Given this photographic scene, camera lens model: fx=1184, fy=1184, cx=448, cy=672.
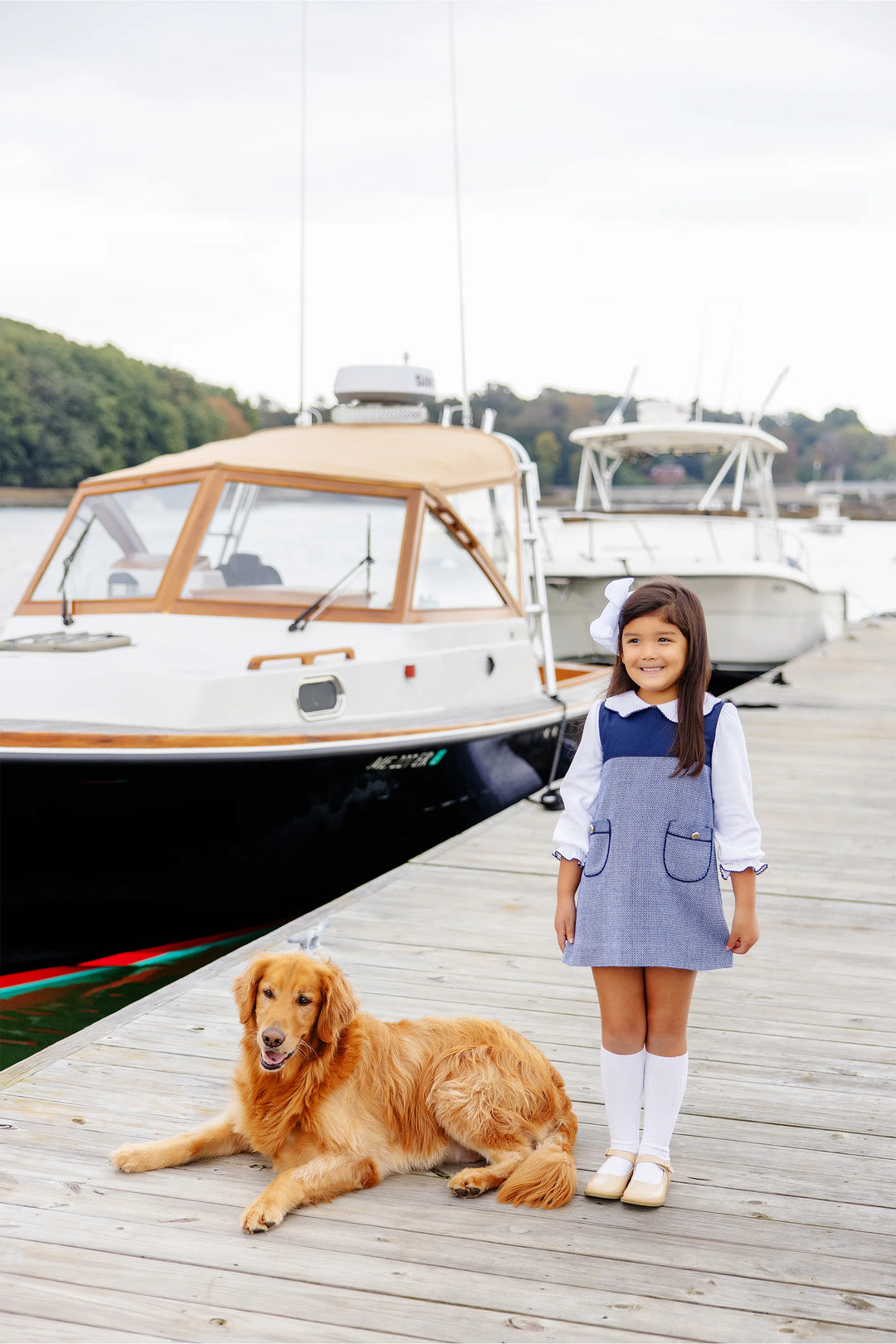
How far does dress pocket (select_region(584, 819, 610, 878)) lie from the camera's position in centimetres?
258

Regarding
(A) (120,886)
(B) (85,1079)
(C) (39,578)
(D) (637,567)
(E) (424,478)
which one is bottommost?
(B) (85,1079)

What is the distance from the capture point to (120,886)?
17.2 feet

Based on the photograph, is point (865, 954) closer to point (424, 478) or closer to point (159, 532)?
point (424, 478)

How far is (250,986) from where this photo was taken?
2.59 meters

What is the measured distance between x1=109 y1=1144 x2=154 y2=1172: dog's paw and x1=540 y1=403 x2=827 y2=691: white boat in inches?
419

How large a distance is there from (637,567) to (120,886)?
944 centimetres

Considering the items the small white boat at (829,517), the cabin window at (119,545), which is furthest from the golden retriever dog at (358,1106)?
the small white boat at (829,517)

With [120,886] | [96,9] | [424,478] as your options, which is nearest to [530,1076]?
[120,886]

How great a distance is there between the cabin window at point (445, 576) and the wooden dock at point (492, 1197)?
87.1 inches

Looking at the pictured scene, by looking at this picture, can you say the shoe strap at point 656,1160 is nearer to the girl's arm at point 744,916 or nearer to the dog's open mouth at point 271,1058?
the girl's arm at point 744,916

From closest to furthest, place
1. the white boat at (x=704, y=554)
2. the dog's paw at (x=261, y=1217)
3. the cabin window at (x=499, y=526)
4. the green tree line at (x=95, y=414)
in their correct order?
1. the dog's paw at (x=261, y=1217)
2. the cabin window at (x=499, y=526)
3. the white boat at (x=704, y=554)
4. the green tree line at (x=95, y=414)

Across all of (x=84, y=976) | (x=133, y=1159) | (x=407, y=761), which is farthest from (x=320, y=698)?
(x=133, y=1159)

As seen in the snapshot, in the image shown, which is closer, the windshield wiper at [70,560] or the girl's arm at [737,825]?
the girl's arm at [737,825]

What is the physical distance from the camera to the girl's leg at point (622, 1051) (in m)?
2.62
